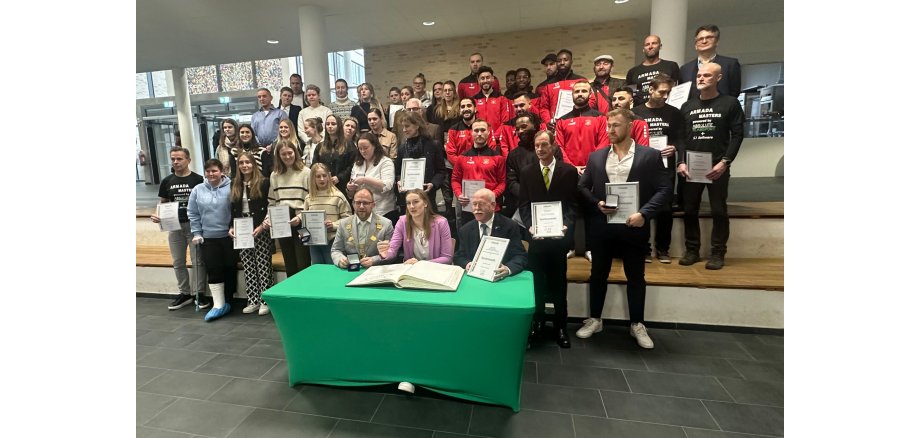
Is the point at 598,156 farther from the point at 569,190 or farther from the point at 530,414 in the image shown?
the point at 530,414

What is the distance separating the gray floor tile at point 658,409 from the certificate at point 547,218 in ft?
3.38

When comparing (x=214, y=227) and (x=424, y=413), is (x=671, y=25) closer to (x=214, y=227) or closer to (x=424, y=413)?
(x=424, y=413)

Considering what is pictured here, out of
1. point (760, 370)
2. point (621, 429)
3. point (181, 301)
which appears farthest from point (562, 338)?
point (181, 301)

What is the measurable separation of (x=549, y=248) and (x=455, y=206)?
3.65 ft

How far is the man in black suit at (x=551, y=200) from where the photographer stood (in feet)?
9.05

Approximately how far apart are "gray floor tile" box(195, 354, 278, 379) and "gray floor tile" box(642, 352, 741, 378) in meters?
2.68

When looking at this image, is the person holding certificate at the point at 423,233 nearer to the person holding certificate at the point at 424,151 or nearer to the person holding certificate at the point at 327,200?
the person holding certificate at the point at 424,151

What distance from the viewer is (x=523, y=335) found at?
2.03 meters

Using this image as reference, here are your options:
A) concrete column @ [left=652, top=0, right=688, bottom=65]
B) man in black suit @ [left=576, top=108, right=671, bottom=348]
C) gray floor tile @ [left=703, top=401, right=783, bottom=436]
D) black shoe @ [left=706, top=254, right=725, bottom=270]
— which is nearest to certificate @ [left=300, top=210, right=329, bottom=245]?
man in black suit @ [left=576, top=108, right=671, bottom=348]

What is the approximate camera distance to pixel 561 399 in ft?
7.65

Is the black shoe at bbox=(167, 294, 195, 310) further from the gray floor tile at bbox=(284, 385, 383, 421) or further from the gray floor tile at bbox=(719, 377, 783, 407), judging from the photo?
the gray floor tile at bbox=(719, 377, 783, 407)

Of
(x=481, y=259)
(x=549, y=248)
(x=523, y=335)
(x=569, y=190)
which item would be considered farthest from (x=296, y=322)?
(x=569, y=190)

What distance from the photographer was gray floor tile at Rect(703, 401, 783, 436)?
2.05 meters

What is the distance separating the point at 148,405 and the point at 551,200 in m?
2.89
